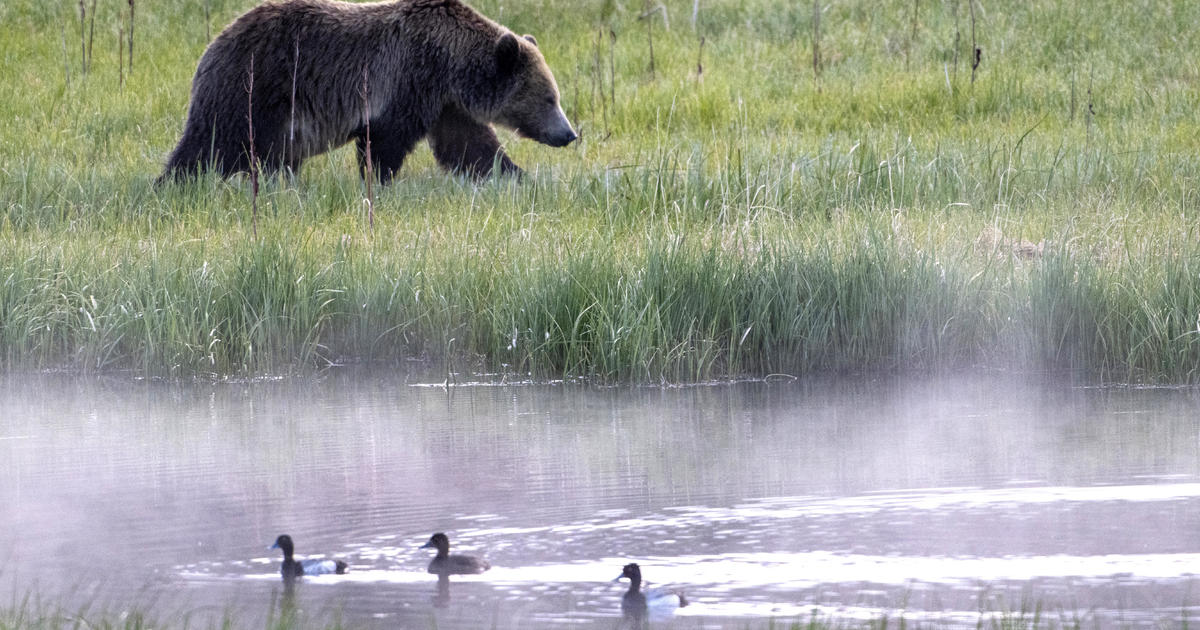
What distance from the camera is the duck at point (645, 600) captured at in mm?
3680

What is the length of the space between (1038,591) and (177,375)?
456 centimetres

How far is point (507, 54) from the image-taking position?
35.4 ft

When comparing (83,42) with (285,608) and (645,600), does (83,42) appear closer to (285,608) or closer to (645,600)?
(285,608)

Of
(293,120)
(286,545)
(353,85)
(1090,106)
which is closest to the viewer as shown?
(286,545)

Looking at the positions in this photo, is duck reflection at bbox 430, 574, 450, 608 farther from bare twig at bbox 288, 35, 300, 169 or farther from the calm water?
bare twig at bbox 288, 35, 300, 169

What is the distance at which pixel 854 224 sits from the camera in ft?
25.9

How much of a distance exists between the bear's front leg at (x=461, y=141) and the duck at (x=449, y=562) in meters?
6.97

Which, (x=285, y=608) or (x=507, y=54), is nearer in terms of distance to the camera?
(x=285, y=608)

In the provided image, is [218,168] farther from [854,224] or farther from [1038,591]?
[1038,591]

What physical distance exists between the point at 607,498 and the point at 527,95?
6.54m

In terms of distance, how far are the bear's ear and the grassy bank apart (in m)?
0.74

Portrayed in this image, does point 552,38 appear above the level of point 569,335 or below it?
above

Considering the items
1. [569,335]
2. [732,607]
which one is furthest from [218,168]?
[732,607]

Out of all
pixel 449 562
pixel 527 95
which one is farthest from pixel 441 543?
pixel 527 95
